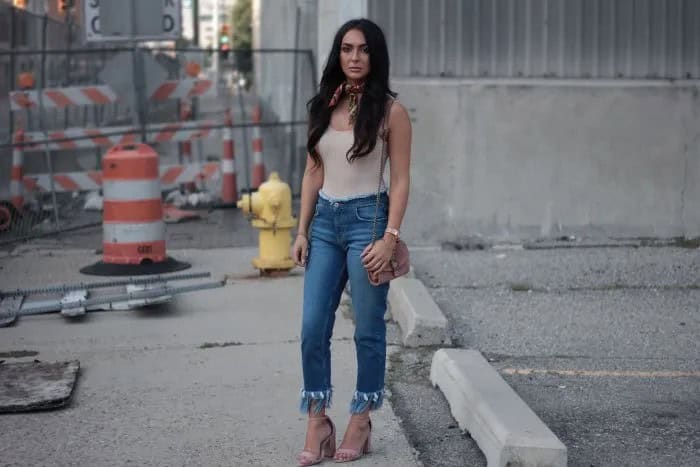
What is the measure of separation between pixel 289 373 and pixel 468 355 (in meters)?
1.00

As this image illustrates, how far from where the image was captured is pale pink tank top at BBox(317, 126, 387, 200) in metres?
5.00

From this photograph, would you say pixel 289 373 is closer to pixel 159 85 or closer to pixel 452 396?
pixel 452 396

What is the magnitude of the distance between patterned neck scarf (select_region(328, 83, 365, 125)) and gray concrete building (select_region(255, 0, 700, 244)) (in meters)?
5.56

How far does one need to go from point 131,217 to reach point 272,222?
3.77ft

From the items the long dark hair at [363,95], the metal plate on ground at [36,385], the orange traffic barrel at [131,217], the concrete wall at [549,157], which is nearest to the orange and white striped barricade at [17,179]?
the orange traffic barrel at [131,217]

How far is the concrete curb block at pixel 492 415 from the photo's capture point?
4.77 metres

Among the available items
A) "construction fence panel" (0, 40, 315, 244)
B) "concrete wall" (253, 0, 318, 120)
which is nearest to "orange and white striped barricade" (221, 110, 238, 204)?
"construction fence panel" (0, 40, 315, 244)

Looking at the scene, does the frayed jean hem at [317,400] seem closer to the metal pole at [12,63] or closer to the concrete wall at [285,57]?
the concrete wall at [285,57]

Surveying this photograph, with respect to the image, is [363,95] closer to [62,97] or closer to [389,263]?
[389,263]

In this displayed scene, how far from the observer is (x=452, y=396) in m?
5.81

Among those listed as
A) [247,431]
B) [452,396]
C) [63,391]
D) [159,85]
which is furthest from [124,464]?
[159,85]

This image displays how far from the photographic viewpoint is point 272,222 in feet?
30.9

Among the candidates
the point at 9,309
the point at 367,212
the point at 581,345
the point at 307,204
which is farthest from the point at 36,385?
the point at 581,345

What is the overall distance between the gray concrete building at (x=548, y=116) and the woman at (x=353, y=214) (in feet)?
18.3
